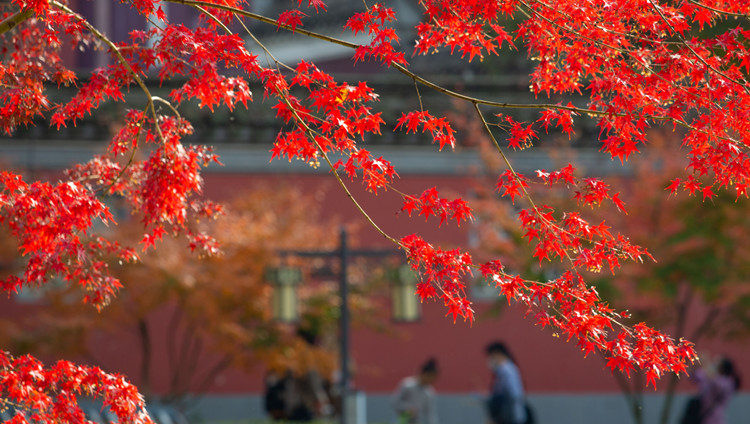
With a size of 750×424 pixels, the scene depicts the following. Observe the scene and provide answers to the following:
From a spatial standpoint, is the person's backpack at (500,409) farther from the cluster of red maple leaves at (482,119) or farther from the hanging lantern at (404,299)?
the cluster of red maple leaves at (482,119)

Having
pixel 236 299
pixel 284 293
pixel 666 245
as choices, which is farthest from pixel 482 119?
pixel 666 245

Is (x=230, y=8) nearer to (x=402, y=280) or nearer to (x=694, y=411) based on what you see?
(x=402, y=280)

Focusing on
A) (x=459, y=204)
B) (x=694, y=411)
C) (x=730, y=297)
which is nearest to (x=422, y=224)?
(x=730, y=297)

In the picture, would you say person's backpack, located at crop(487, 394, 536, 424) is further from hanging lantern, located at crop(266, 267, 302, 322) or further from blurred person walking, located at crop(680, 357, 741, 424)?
hanging lantern, located at crop(266, 267, 302, 322)

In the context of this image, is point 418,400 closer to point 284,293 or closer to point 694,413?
point 284,293

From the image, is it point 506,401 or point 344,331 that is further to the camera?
point 344,331

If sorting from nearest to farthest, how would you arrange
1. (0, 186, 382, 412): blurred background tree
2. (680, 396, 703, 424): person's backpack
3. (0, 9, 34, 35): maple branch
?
(0, 9, 34, 35): maple branch, (680, 396, 703, 424): person's backpack, (0, 186, 382, 412): blurred background tree

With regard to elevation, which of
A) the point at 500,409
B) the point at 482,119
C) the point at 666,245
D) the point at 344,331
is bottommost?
the point at 500,409

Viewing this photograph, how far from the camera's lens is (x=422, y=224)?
16750 millimetres

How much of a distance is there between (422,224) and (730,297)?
5.55 m

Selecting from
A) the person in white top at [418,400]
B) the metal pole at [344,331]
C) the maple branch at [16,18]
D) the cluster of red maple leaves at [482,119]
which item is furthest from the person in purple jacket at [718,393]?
the maple branch at [16,18]

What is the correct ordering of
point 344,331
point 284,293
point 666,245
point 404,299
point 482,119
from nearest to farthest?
point 482,119
point 344,331
point 404,299
point 284,293
point 666,245

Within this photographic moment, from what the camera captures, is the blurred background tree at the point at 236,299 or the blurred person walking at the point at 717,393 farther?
the blurred background tree at the point at 236,299

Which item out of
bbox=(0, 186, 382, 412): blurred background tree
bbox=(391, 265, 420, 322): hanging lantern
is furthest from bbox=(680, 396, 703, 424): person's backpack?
bbox=(0, 186, 382, 412): blurred background tree
